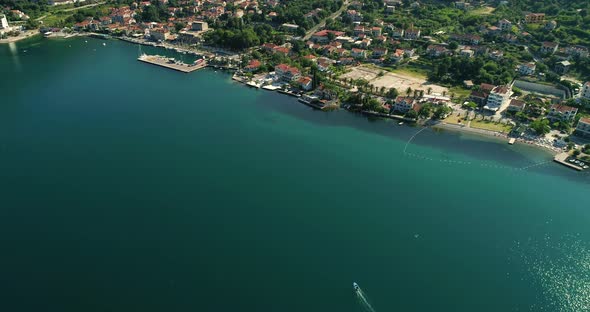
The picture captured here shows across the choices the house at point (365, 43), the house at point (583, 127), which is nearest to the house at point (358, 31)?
the house at point (365, 43)

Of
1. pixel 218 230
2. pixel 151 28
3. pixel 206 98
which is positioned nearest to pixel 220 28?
pixel 151 28

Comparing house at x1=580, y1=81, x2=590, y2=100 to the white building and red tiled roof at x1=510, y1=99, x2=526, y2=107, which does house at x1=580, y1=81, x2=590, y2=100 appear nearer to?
red tiled roof at x1=510, y1=99, x2=526, y2=107

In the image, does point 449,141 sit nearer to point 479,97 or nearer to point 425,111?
point 425,111

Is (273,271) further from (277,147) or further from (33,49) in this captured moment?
(33,49)

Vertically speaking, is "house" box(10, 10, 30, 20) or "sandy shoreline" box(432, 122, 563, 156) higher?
"house" box(10, 10, 30, 20)

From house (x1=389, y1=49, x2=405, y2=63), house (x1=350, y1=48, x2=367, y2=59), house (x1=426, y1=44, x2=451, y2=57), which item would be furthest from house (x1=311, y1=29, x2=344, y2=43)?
house (x1=426, y1=44, x2=451, y2=57)
